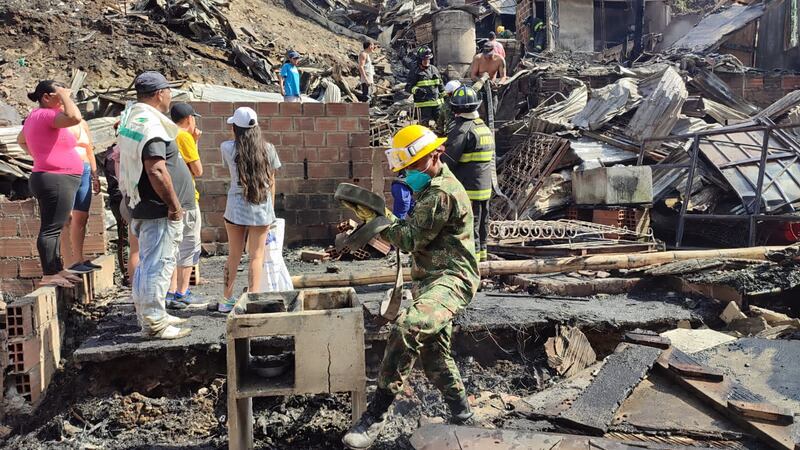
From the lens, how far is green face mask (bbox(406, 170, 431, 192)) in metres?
3.50

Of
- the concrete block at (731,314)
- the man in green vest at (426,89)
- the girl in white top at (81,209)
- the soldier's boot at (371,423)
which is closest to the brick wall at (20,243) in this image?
the girl in white top at (81,209)

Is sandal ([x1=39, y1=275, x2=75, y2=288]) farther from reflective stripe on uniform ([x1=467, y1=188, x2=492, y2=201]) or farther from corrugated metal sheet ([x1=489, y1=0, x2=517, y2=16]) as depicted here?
corrugated metal sheet ([x1=489, y1=0, x2=517, y2=16])

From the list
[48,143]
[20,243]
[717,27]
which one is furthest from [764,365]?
[717,27]

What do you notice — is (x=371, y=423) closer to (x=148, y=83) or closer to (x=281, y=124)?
(x=148, y=83)

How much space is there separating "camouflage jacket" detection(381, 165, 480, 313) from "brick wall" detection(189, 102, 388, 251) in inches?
144

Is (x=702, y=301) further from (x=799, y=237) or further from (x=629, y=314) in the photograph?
(x=799, y=237)

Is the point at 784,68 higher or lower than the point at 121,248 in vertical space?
higher

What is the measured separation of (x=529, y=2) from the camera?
776 inches

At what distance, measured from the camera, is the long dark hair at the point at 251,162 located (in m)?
4.41

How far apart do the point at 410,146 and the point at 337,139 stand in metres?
3.82

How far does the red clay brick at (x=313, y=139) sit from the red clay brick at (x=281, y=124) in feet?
0.70

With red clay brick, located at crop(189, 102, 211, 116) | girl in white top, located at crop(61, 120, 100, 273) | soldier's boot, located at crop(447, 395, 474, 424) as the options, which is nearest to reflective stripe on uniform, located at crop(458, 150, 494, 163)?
soldier's boot, located at crop(447, 395, 474, 424)

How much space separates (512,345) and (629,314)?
3.61 ft

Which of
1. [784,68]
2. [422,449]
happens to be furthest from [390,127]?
[784,68]
